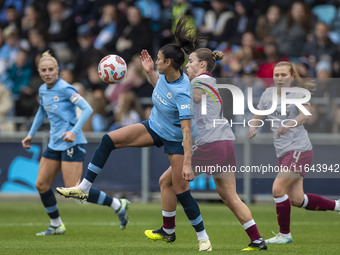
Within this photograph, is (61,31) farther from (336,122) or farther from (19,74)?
(336,122)

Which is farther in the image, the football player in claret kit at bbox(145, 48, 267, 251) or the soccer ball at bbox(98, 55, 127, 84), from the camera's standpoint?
the soccer ball at bbox(98, 55, 127, 84)

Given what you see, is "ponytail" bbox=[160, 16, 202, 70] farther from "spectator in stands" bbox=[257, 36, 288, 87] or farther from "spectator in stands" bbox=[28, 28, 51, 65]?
"spectator in stands" bbox=[28, 28, 51, 65]

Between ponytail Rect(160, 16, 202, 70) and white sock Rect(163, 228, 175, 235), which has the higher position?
ponytail Rect(160, 16, 202, 70)

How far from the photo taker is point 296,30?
16.6 metres

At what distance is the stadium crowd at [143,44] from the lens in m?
15.5

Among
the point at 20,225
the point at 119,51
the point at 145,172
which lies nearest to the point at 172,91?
the point at 20,225

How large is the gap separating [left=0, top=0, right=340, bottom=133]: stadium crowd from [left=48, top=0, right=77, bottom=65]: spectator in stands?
3cm

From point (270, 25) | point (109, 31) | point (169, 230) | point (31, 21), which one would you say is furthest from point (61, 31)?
point (169, 230)

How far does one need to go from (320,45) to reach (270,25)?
4.59ft

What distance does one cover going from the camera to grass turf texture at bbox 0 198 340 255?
8500 millimetres

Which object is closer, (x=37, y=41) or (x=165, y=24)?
(x=165, y=24)

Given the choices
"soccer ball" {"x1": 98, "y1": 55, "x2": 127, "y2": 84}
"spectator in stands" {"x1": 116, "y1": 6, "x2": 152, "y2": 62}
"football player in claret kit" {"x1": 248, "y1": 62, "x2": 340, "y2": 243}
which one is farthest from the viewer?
"spectator in stands" {"x1": 116, "y1": 6, "x2": 152, "y2": 62}

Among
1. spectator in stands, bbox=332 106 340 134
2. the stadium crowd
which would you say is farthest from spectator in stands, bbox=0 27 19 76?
spectator in stands, bbox=332 106 340 134

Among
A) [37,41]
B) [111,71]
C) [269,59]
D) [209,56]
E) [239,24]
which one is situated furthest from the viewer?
[37,41]
